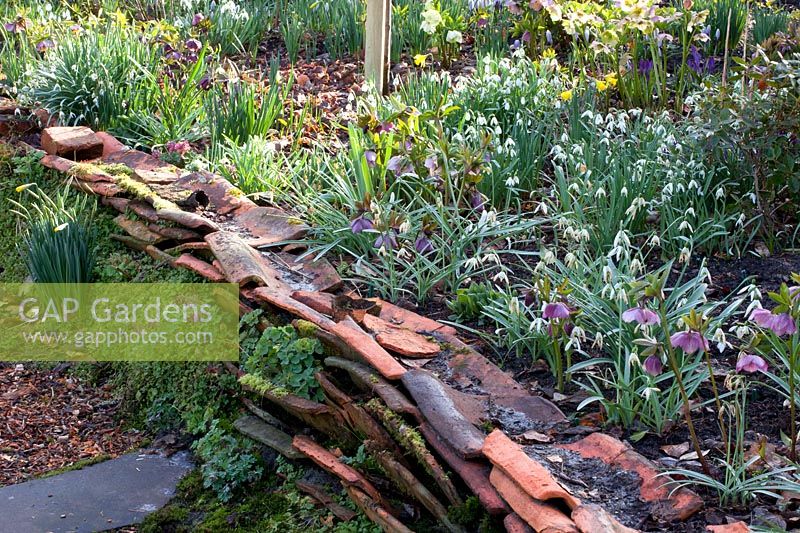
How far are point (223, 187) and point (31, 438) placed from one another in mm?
1407

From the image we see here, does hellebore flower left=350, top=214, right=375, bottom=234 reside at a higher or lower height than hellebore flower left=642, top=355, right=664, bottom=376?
lower

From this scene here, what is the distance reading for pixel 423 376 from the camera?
8.79 ft

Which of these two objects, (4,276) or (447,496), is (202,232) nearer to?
(4,276)

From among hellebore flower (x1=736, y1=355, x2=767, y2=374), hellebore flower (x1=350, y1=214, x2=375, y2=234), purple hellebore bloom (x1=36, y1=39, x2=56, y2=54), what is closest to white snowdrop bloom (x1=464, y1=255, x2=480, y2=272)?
hellebore flower (x1=350, y1=214, x2=375, y2=234)

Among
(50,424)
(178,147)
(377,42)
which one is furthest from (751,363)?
(377,42)

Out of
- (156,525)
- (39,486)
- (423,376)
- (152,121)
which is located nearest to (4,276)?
(152,121)

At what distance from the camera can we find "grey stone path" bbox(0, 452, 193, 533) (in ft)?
9.36

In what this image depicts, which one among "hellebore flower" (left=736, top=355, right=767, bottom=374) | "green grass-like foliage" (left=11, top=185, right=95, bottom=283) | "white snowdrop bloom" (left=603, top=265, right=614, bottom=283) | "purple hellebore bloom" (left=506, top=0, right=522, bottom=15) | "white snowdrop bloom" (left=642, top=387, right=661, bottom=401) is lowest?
"green grass-like foliage" (left=11, top=185, right=95, bottom=283)

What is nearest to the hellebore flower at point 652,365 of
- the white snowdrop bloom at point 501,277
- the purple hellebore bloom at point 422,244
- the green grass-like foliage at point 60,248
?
the white snowdrop bloom at point 501,277

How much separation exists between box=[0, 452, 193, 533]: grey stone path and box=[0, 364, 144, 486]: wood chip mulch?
0.47 feet

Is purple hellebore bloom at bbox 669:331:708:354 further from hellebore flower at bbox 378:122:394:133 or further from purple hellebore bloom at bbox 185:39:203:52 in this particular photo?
purple hellebore bloom at bbox 185:39:203:52

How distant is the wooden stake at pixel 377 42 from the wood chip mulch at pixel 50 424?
7.77 ft

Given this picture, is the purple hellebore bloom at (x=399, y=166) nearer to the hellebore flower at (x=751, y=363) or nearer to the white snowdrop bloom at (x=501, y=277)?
the white snowdrop bloom at (x=501, y=277)

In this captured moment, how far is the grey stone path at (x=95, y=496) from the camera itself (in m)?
2.85
